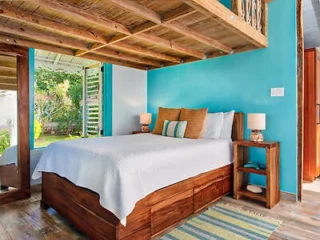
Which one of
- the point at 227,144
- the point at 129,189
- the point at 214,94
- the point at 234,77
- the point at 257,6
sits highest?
the point at 257,6

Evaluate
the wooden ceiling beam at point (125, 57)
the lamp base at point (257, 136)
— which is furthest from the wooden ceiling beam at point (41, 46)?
the lamp base at point (257, 136)

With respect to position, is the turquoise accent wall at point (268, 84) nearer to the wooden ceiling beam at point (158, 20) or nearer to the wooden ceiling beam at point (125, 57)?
the wooden ceiling beam at point (158, 20)

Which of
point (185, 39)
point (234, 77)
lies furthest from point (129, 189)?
point (234, 77)

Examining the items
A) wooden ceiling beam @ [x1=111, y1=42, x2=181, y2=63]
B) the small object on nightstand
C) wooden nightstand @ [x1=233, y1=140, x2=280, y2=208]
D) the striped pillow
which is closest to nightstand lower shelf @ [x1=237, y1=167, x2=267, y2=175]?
wooden nightstand @ [x1=233, y1=140, x2=280, y2=208]

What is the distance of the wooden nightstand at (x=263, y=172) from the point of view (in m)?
2.54

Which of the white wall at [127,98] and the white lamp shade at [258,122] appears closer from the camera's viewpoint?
the white lamp shade at [258,122]

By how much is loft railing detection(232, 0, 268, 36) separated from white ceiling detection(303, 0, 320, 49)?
0.63 m

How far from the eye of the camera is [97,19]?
7.55 feet

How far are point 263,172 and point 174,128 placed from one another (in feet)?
4.30

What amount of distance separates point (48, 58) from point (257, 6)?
3559 mm

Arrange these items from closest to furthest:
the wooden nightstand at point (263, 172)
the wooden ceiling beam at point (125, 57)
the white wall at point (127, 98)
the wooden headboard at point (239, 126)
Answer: the wooden nightstand at point (263, 172) → the wooden headboard at point (239, 126) → the wooden ceiling beam at point (125, 57) → the white wall at point (127, 98)

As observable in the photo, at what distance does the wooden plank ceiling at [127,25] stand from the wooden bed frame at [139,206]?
1.69 metres

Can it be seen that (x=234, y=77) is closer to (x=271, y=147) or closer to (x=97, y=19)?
(x=271, y=147)

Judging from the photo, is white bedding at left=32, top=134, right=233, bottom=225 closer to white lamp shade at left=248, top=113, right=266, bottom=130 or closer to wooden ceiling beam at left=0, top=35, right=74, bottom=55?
white lamp shade at left=248, top=113, right=266, bottom=130
